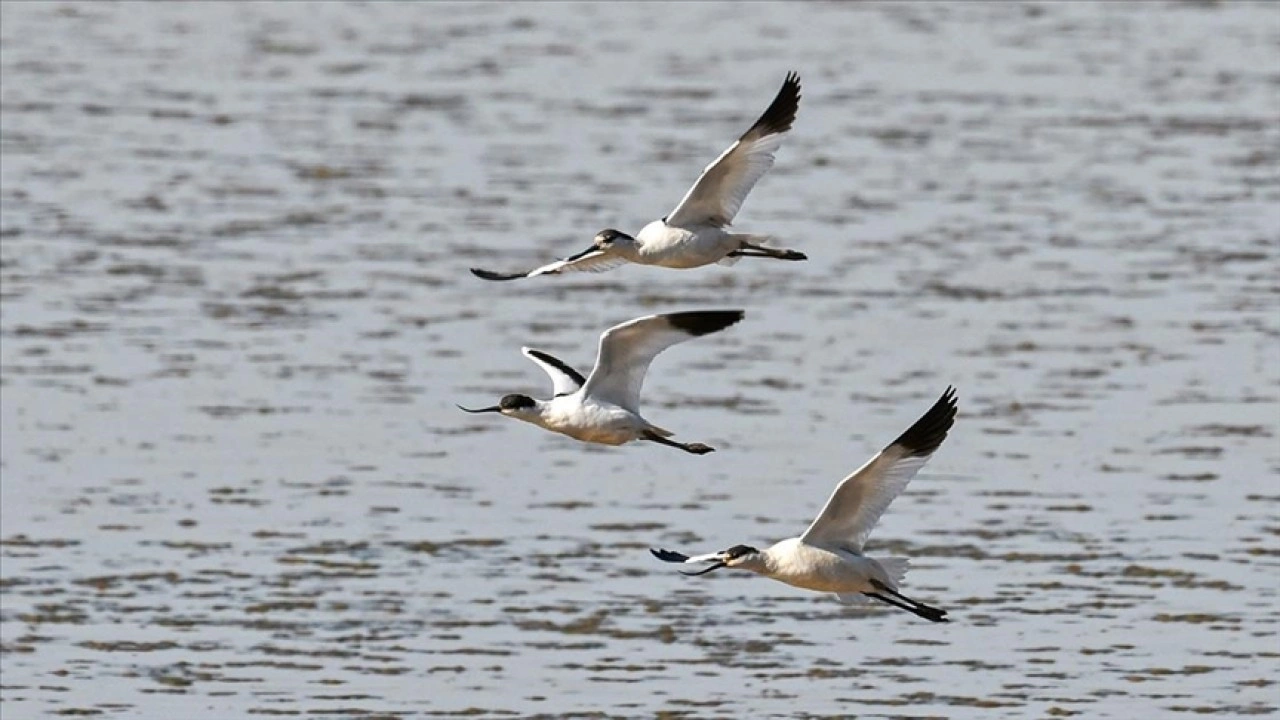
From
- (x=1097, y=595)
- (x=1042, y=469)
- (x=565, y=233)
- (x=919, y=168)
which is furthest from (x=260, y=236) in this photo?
(x=1097, y=595)

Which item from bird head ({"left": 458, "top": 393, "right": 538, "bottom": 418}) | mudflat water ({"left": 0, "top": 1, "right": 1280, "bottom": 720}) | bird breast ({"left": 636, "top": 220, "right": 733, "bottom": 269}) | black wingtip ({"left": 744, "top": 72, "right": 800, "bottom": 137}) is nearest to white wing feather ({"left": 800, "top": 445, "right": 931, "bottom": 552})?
bird breast ({"left": 636, "top": 220, "right": 733, "bottom": 269})

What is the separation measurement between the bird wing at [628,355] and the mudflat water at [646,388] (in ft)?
17.2

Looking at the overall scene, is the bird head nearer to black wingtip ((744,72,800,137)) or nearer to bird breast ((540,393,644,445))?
bird breast ((540,393,644,445))

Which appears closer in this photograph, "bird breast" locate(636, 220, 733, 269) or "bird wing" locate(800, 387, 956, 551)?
"bird wing" locate(800, 387, 956, 551)

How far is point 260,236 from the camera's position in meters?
36.1

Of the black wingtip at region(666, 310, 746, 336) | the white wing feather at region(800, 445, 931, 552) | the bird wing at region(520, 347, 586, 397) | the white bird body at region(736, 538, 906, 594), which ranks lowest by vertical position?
the white bird body at region(736, 538, 906, 594)

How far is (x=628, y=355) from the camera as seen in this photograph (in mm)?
15758

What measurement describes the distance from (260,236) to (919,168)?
28.1ft

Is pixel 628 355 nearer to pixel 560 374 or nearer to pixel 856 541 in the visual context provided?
pixel 560 374

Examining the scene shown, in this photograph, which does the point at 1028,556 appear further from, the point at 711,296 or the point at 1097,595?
the point at 711,296

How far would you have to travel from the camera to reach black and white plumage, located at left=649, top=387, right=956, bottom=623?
48.1 feet

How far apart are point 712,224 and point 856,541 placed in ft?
5.77

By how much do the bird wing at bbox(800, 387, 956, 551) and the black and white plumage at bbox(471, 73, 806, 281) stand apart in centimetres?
114

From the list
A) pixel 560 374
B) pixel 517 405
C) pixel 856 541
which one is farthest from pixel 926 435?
pixel 560 374
